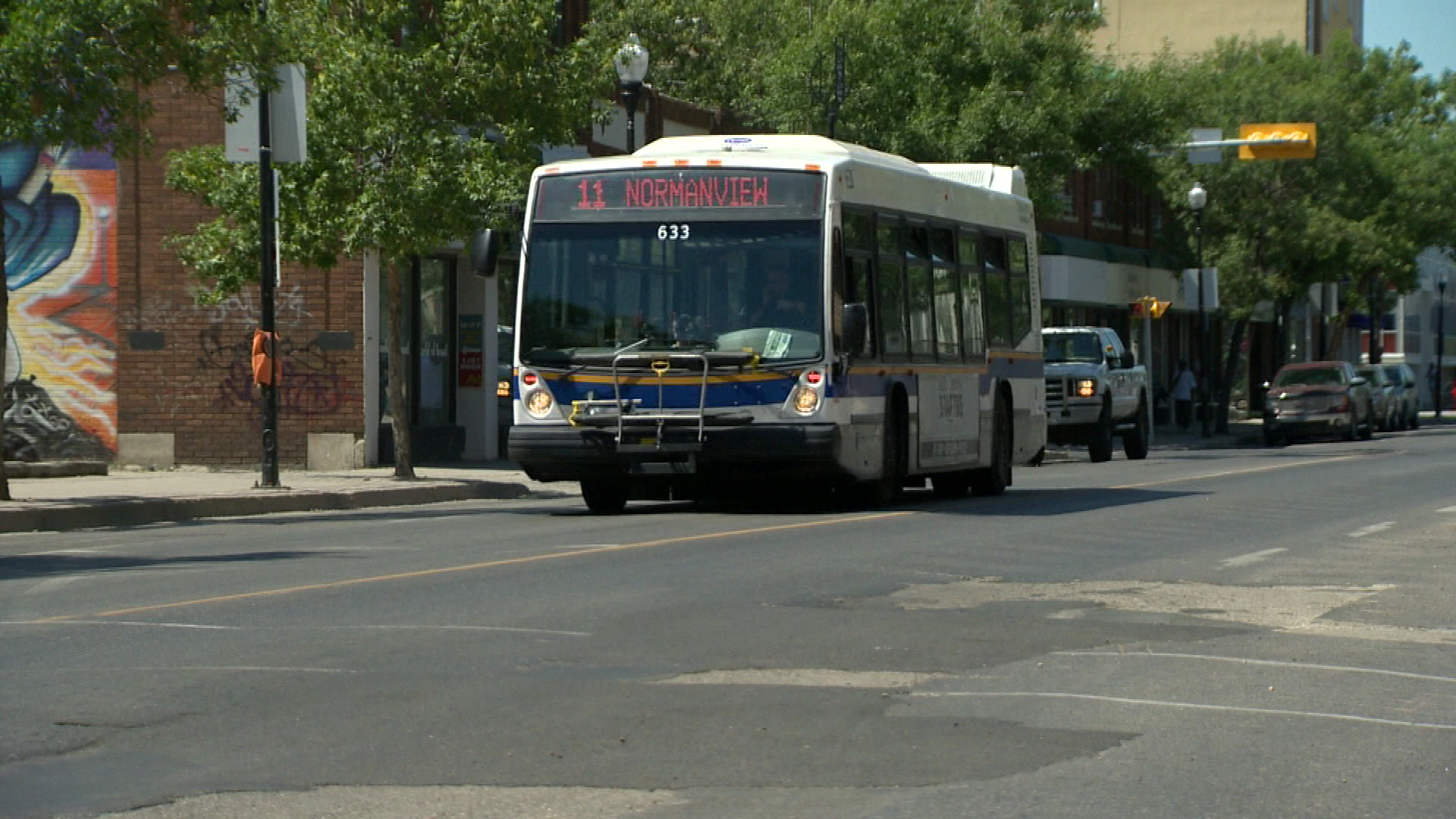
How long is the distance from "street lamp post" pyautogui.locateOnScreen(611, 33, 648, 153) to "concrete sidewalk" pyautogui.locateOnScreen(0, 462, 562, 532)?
15.1 feet

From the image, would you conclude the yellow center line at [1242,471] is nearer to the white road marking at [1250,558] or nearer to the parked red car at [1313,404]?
the white road marking at [1250,558]

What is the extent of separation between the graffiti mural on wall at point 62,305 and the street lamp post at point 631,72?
7.59 metres

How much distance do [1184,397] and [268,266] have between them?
37.2 metres

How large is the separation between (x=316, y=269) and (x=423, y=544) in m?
13.8

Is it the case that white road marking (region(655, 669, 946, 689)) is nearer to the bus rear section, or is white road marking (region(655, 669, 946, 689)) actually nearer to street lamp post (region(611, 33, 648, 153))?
the bus rear section

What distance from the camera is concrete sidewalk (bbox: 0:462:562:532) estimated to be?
19.2m

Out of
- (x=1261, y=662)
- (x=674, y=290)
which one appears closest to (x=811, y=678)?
(x=1261, y=662)

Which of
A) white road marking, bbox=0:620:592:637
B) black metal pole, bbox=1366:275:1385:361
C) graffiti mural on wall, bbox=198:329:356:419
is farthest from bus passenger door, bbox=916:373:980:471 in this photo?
black metal pole, bbox=1366:275:1385:361

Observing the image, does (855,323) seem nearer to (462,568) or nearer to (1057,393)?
(462,568)

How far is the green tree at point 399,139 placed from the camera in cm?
2423

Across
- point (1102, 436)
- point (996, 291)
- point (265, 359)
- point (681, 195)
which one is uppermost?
point (681, 195)

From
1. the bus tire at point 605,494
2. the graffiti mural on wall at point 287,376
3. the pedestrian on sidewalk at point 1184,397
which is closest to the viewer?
the bus tire at point 605,494

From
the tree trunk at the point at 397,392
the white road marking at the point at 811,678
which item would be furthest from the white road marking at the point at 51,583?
the tree trunk at the point at 397,392

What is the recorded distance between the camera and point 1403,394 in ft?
193
